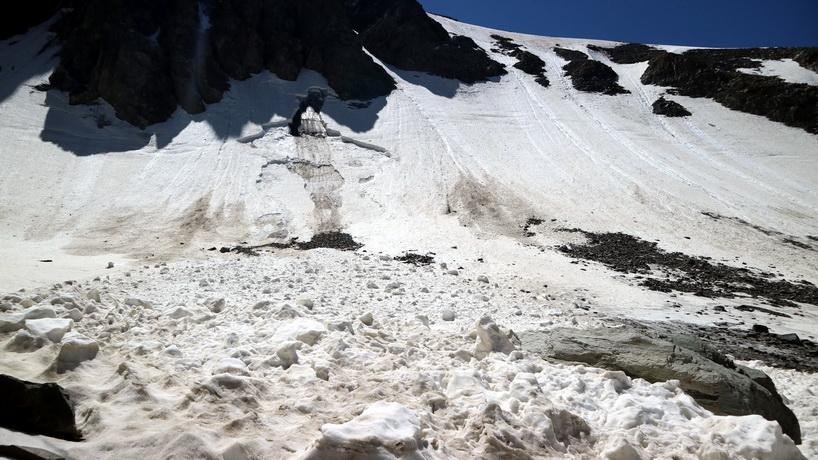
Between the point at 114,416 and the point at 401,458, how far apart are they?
2688mm

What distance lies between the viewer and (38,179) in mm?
23688

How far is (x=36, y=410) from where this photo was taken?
3.89 m

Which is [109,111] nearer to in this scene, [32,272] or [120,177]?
[120,177]

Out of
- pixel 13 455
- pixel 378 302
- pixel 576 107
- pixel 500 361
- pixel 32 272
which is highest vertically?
pixel 576 107

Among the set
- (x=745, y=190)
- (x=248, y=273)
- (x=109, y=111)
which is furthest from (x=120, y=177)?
(x=745, y=190)

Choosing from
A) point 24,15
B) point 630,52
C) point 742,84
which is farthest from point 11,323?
point 630,52

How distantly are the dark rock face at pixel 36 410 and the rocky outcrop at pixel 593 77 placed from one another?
47551mm

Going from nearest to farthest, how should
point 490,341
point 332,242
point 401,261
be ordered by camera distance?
point 490,341, point 401,261, point 332,242

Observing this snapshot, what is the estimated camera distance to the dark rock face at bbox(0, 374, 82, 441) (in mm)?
3807

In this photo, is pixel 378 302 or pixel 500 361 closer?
pixel 500 361

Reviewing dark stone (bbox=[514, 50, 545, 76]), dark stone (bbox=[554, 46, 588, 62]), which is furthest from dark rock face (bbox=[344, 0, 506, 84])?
dark stone (bbox=[554, 46, 588, 62])

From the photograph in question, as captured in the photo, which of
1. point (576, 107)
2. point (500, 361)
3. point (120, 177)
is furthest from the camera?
point (576, 107)

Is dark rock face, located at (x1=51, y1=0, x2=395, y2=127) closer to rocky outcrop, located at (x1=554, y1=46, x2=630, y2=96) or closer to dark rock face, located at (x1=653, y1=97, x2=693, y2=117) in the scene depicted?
rocky outcrop, located at (x1=554, y1=46, x2=630, y2=96)

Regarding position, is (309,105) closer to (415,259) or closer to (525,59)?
(415,259)
